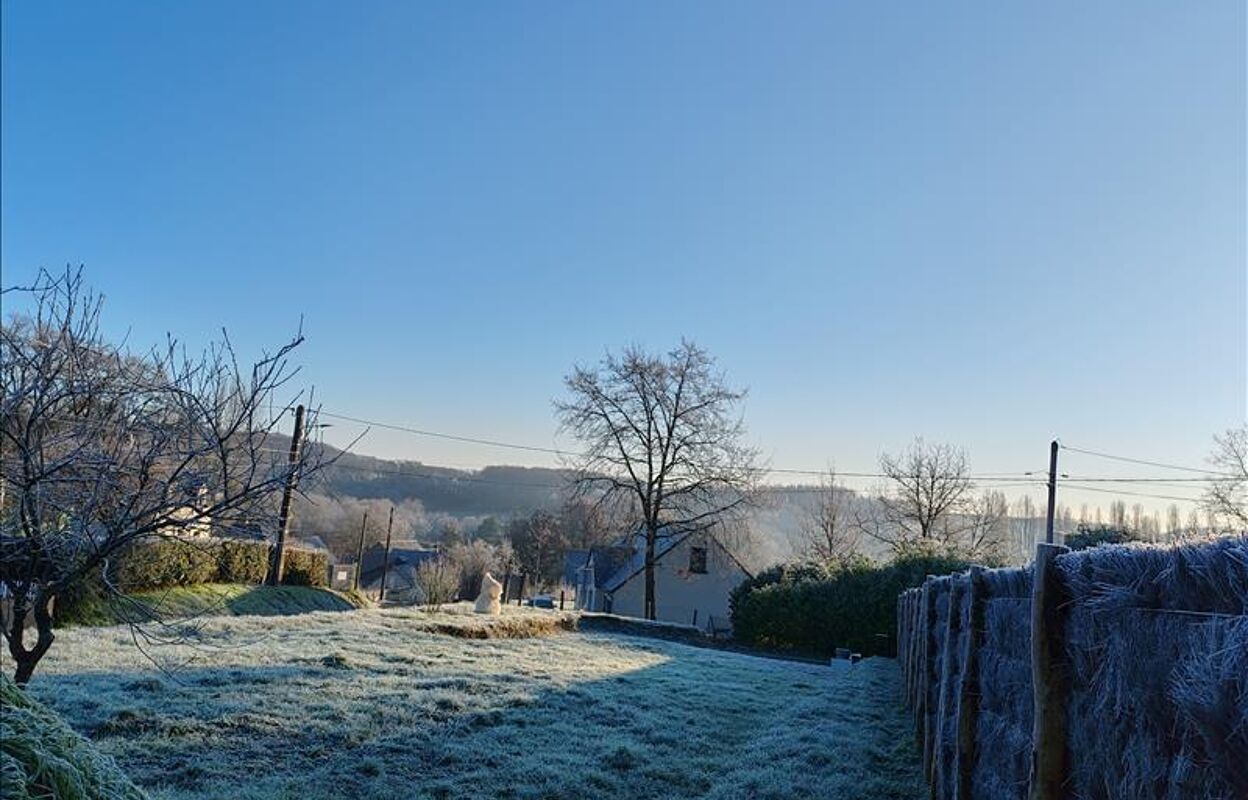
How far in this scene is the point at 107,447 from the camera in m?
4.37

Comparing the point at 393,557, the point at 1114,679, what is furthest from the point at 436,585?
the point at 393,557

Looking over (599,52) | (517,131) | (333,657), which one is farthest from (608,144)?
(333,657)

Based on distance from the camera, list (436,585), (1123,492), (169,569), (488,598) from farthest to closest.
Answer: (1123,492) → (436,585) → (488,598) → (169,569)

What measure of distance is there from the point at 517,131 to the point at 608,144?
1356mm

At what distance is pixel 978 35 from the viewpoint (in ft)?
23.1

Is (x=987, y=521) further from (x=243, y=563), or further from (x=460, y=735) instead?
(x=460, y=735)

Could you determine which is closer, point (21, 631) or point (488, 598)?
point (21, 631)

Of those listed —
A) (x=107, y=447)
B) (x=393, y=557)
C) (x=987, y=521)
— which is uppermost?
(x=987, y=521)

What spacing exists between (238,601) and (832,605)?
1365 cm

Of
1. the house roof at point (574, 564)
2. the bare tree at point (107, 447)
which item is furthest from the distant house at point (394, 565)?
the bare tree at point (107, 447)

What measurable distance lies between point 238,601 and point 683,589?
20117mm

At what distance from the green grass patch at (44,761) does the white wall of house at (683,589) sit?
1271 inches

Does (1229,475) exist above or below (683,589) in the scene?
above

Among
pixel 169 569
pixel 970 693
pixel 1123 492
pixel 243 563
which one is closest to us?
pixel 970 693
